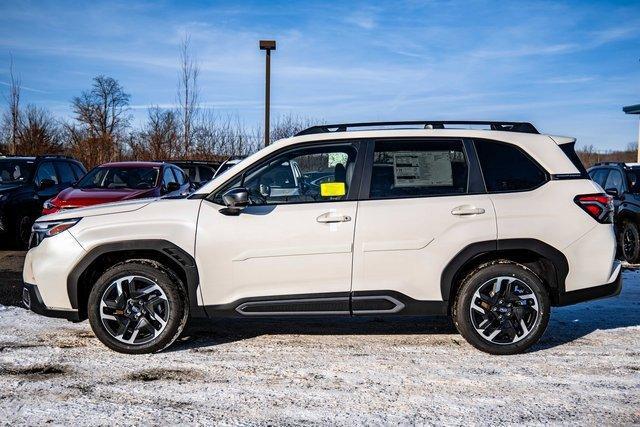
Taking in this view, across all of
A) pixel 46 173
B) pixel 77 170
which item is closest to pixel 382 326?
pixel 46 173

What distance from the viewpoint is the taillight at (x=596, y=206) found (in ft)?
15.7

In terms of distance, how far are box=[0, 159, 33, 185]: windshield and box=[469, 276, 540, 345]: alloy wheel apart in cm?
982

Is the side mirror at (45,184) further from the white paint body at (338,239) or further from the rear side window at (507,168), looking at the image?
the rear side window at (507,168)

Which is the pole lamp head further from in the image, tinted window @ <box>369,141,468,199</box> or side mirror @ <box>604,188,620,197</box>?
tinted window @ <box>369,141,468,199</box>

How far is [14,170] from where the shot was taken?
461 inches

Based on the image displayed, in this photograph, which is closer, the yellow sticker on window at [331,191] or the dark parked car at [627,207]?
the yellow sticker on window at [331,191]

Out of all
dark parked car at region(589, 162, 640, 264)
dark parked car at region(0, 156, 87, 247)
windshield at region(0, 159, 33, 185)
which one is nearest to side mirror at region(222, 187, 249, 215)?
dark parked car at region(589, 162, 640, 264)

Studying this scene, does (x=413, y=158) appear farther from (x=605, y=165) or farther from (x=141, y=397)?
(x=605, y=165)

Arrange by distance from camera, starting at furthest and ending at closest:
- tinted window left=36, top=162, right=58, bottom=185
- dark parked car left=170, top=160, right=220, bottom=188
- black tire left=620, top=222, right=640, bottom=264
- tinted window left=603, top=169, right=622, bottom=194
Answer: dark parked car left=170, top=160, right=220, bottom=188, tinted window left=36, top=162, right=58, bottom=185, tinted window left=603, top=169, right=622, bottom=194, black tire left=620, top=222, right=640, bottom=264

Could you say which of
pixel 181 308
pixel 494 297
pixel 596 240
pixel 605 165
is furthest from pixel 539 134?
pixel 605 165

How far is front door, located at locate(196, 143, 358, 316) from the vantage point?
4.67 meters

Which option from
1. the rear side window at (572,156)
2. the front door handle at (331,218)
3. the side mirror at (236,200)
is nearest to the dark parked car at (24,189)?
the side mirror at (236,200)

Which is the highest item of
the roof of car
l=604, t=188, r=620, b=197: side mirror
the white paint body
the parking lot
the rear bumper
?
the roof of car

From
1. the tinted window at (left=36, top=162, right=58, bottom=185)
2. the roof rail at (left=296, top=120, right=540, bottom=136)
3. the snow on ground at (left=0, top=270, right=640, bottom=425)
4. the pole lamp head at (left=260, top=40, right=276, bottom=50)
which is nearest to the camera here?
the snow on ground at (left=0, top=270, right=640, bottom=425)
